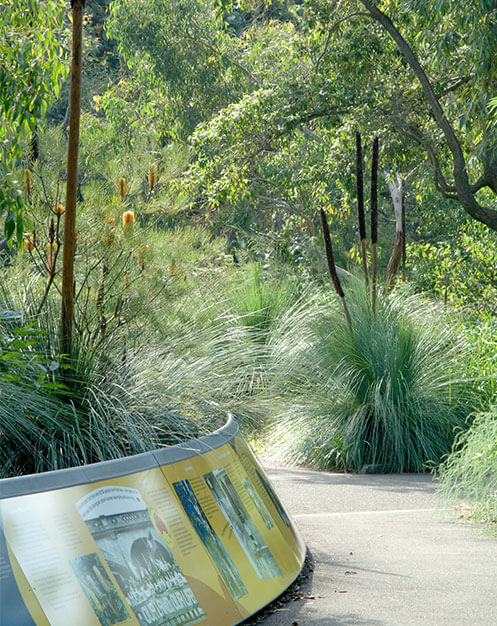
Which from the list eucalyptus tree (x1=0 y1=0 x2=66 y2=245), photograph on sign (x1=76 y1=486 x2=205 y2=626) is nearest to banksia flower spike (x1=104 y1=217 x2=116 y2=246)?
eucalyptus tree (x1=0 y1=0 x2=66 y2=245)

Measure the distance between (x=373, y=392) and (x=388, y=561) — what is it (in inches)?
170

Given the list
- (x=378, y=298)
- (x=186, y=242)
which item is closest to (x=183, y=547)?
(x=186, y=242)

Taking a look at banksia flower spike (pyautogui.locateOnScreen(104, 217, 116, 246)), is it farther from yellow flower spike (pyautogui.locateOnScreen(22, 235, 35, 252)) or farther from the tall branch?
the tall branch

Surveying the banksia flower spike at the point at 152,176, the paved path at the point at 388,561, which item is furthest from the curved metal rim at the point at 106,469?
the banksia flower spike at the point at 152,176

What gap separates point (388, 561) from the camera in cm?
520

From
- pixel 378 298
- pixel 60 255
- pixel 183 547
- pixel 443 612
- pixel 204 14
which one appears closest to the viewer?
pixel 183 547

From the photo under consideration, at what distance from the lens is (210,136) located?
44.8 ft

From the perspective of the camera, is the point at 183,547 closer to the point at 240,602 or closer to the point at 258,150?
the point at 240,602

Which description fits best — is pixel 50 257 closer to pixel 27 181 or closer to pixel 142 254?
pixel 27 181

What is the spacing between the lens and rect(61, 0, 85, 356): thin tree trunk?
16.4ft

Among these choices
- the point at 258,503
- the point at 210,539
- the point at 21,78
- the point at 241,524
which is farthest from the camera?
the point at 21,78

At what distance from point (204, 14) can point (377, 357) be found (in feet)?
44.7

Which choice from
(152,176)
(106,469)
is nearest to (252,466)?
(106,469)

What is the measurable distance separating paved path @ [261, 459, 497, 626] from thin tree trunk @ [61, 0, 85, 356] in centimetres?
202
